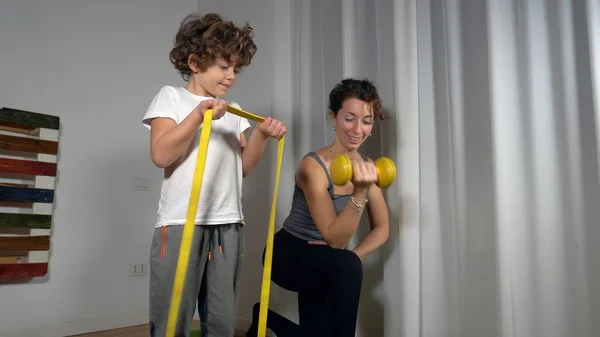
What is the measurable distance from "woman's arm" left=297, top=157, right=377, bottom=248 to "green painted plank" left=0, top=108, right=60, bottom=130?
1.39m

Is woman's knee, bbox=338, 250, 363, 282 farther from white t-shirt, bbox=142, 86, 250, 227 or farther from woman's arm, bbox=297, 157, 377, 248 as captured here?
white t-shirt, bbox=142, 86, 250, 227

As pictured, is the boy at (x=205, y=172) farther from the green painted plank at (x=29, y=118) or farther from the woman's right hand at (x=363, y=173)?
the green painted plank at (x=29, y=118)

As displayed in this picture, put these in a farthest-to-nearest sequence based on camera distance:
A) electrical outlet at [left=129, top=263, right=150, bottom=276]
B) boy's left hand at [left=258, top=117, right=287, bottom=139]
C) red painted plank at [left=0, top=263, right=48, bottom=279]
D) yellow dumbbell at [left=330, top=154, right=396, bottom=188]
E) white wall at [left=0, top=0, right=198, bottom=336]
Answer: electrical outlet at [left=129, top=263, right=150, bottom=276], white wall at [left=0, top=0, right=198, bottom=336], red painted plank at [left=0, top=263, right=48, bottom=279], boy's left hand at [left=258, top=117, right=287, bottom=139], yellow dumbbell at [left=330, top=154, right=396, bottom=188]

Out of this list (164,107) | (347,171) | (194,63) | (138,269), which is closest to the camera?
(347,171)

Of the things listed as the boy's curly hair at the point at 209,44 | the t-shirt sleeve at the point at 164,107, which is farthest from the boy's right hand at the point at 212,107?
the boy's curly hair at the point at 209,44

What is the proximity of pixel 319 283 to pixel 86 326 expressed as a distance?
154 cm

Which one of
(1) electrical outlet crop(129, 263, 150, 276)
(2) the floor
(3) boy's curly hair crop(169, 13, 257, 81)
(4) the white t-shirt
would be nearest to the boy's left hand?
(4) the white t-shirt

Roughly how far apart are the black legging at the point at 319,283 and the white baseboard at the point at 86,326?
88cm

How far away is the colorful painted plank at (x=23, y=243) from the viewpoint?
2.06m

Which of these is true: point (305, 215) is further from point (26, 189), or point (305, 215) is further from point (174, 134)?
point (26, 189)

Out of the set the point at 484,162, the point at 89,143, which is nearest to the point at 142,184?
the point at 89,143

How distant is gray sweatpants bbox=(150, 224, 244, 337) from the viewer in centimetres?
125

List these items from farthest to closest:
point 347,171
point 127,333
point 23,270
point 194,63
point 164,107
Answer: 1. point 127,333
2. point 23,270
3. point 194,63
4. point 164,107
5. point 347,171

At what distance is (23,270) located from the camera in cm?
209
